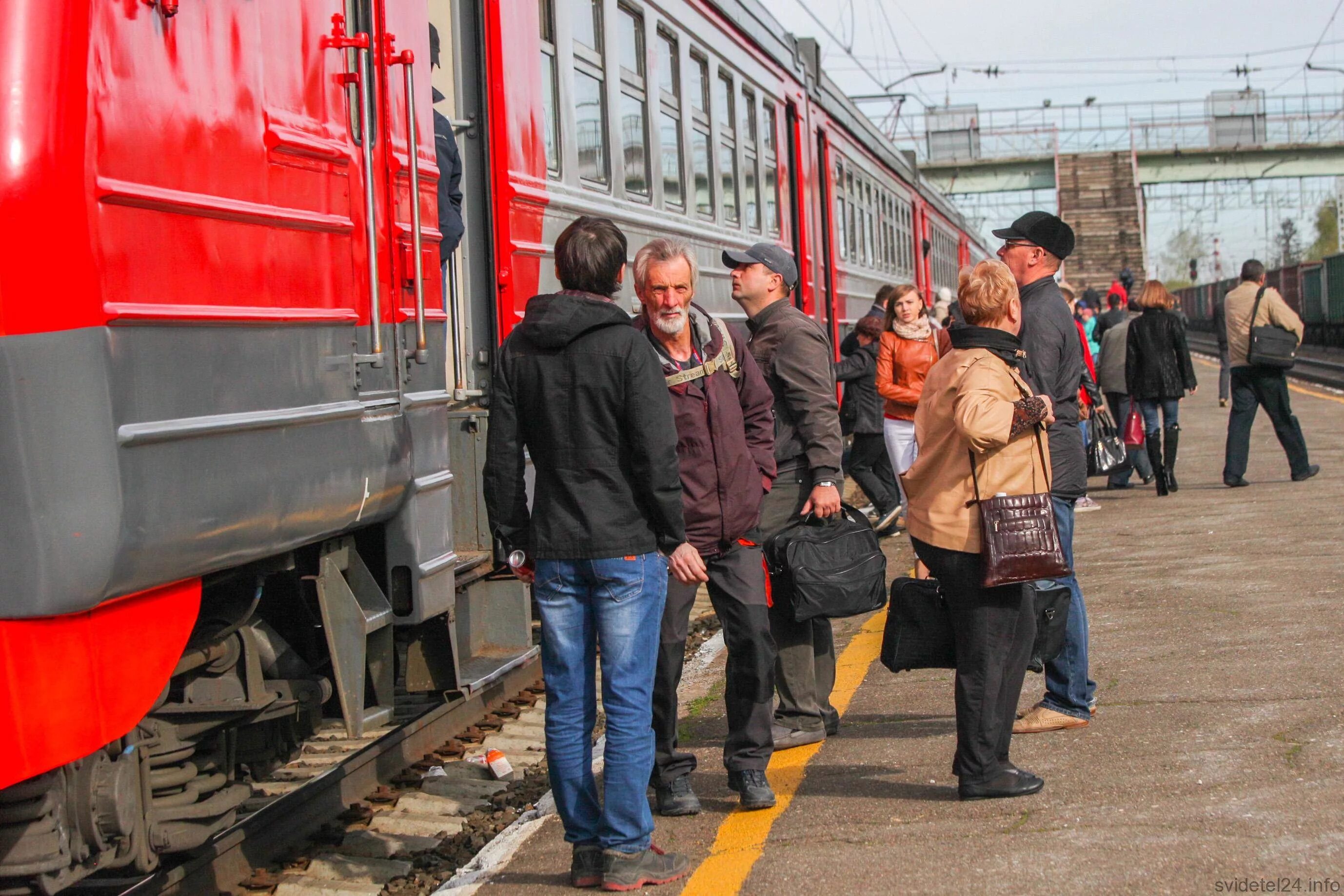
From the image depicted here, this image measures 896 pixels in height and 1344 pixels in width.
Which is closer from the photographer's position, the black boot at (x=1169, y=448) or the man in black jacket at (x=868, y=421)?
the man in black jacket at (x=868, y=421)

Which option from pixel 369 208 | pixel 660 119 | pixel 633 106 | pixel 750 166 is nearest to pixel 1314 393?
pixel 750 166

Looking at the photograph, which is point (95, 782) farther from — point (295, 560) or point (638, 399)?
point (638, 399)

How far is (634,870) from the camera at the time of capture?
13.8ft

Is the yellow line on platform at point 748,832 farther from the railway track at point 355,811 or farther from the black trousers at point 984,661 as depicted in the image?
the railway track at point 355,811

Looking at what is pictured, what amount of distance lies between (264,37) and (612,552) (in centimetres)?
166

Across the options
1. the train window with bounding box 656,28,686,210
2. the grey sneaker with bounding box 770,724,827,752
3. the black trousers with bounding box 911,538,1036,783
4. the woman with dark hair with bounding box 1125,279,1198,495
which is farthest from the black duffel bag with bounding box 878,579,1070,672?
the woman with dark hair with bounding box 1125,279,1198,495

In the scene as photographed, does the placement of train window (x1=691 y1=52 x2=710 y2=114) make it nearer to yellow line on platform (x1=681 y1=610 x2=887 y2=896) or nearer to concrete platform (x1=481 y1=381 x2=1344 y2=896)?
concrete platform (x1=481 y1=381 x2=1344 y2=896)

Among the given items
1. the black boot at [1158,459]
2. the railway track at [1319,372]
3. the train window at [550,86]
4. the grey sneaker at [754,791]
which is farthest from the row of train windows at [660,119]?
the railway track at [1319,372]

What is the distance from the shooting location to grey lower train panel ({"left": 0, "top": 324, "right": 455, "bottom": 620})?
11.0ft

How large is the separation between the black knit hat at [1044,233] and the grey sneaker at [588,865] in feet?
8.64

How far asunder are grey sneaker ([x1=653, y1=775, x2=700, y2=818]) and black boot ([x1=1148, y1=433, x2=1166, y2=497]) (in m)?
8.35

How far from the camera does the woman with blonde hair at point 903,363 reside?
369 inches

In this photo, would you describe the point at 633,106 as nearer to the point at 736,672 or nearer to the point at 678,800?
the point at 736,672

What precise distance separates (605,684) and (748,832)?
2.52ft
